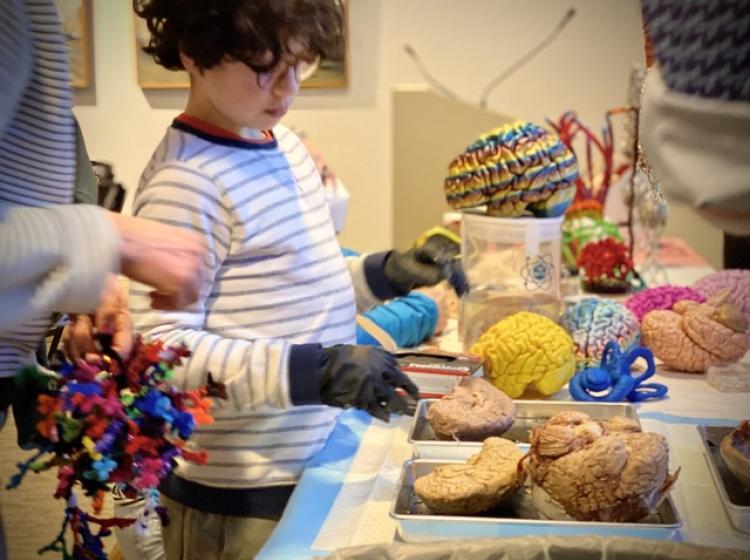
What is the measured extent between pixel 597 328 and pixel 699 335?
0.41 ft

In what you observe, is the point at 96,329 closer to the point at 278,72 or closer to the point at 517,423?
the point at 278,72

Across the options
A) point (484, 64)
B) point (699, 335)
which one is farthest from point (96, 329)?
point (484, 64)

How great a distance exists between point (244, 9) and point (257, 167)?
155 millimetres

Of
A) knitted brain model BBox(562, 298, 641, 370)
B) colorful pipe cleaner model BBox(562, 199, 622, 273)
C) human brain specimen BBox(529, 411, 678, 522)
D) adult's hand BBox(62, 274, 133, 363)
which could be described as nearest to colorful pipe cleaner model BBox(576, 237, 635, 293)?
colorful pipe cleaner model BBox(562, 199, 622, 273)

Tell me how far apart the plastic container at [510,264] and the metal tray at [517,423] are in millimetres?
299

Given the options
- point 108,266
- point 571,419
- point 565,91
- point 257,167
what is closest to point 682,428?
point 571,419

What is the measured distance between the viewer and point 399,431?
0.95 metres

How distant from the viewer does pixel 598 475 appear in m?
0.68

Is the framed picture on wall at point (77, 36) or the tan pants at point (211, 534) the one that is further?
the tan pants at point (211, 534)

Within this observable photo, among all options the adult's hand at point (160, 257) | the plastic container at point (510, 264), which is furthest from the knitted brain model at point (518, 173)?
the adult's hand at point (160, 257)

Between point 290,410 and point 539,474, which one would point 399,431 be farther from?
point 539,474

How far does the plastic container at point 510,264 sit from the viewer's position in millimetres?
1242

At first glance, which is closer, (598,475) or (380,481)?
(598,475)

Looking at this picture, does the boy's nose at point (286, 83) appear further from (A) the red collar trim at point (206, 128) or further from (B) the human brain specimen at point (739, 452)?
(B) the human brain specimen at point (739, 452)
